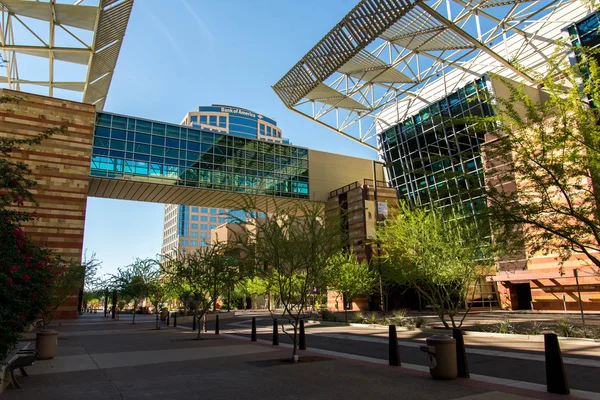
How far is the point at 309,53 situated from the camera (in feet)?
129

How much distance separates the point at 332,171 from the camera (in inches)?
2301

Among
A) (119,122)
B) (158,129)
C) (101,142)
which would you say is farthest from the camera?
(158,129)

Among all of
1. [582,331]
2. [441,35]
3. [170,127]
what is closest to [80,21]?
[170,127]

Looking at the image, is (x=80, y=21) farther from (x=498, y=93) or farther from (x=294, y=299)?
(x=498, y=93)

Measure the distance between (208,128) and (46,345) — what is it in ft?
445

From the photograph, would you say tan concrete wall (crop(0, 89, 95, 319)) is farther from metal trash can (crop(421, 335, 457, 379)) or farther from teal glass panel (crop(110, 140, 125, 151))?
metal trash can (crop(421, 335, 457, 379))

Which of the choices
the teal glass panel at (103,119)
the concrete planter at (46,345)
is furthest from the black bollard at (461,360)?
the teal glass panel at (103,119)

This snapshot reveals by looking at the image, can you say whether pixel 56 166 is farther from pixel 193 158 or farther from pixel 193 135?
pixel 193 135

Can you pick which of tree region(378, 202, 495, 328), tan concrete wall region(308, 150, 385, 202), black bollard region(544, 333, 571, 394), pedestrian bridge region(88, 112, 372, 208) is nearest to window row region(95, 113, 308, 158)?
pedestrian bridge region(88, 112, 372, 208)

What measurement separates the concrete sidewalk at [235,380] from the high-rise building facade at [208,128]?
133m

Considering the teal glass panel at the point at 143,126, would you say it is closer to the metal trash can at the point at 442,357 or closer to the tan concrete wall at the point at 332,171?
the tan concrete wall at the point at 332,171

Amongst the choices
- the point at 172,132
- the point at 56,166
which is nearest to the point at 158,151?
the point at 172,132

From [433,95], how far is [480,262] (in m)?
36.6

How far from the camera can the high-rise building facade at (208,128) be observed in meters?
149
